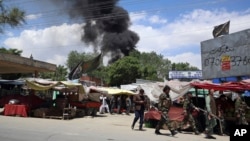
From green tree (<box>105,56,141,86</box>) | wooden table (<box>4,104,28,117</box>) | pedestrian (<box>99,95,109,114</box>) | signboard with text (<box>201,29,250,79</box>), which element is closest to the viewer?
signboard with text (<box>201,29,250,79</box>)

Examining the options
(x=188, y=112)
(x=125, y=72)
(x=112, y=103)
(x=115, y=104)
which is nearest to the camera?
(x=188, y=112)

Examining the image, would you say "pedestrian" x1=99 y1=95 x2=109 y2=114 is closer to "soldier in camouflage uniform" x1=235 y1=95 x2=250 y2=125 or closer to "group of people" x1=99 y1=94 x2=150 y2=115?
"group of people" x1=99 y1=94 x2=150 y2=115

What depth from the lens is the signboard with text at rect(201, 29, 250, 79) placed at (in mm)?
19391

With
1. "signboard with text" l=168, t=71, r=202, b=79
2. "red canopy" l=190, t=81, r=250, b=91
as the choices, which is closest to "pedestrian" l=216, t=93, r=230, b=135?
Result: "red canopy" l=190, t=81, r=250, b=91

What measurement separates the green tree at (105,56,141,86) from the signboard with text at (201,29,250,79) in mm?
30486

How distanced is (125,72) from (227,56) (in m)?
32.9

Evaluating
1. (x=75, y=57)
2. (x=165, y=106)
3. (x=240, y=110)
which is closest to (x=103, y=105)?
(x=165, y=106)

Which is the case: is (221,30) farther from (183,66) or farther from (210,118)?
(183,66)

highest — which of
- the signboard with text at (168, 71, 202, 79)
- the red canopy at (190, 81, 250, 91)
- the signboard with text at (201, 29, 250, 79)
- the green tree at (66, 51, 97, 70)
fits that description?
the green tree at (66, 51, 97, 70)

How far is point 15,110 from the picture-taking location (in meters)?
19.9

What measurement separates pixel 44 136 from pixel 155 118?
5.92 meters

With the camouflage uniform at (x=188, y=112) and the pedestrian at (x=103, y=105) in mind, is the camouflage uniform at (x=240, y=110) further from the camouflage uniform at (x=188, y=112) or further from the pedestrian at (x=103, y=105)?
the pedestrian at (x=103, y=105)

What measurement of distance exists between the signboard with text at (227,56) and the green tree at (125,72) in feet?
100

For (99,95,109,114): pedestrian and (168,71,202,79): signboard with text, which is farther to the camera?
(168,71,202,79): signboard with text
